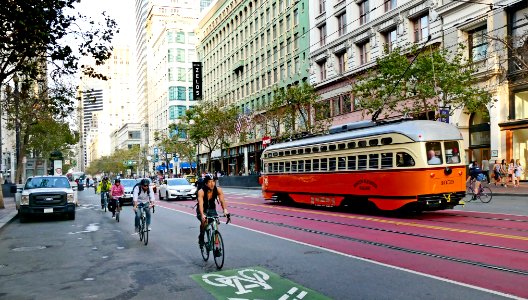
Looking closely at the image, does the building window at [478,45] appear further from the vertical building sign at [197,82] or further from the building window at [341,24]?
the vertical building sign at [197,82]

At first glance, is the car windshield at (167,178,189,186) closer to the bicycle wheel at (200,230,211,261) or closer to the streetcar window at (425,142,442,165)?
the streetcar window at (425,142,442,165)

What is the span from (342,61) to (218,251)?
39.4 meters

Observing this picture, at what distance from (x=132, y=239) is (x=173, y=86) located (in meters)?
97.3

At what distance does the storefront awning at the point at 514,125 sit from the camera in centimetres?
3023

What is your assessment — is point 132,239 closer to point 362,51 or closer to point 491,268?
point 491,268

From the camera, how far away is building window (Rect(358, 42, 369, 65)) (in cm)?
4256

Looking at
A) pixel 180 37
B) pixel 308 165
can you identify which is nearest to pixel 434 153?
pixel 308 165

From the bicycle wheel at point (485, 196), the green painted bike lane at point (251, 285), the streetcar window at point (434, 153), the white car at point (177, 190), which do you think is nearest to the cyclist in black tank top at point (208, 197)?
the green painted bike lane at point (251, 285)

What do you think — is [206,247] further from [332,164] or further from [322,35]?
[322,35]

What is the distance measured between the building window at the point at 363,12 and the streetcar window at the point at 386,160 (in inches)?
1094

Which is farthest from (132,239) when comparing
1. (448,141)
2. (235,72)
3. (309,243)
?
(235,72)

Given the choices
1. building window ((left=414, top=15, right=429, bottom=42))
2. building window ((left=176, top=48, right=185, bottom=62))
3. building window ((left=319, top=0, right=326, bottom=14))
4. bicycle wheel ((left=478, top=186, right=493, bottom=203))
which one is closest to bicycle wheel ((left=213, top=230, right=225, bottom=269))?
bicycle wheel ((left=478, top=186, right=493, bottom=203))

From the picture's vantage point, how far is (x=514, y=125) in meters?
30.8

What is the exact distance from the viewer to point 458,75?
28.2m
